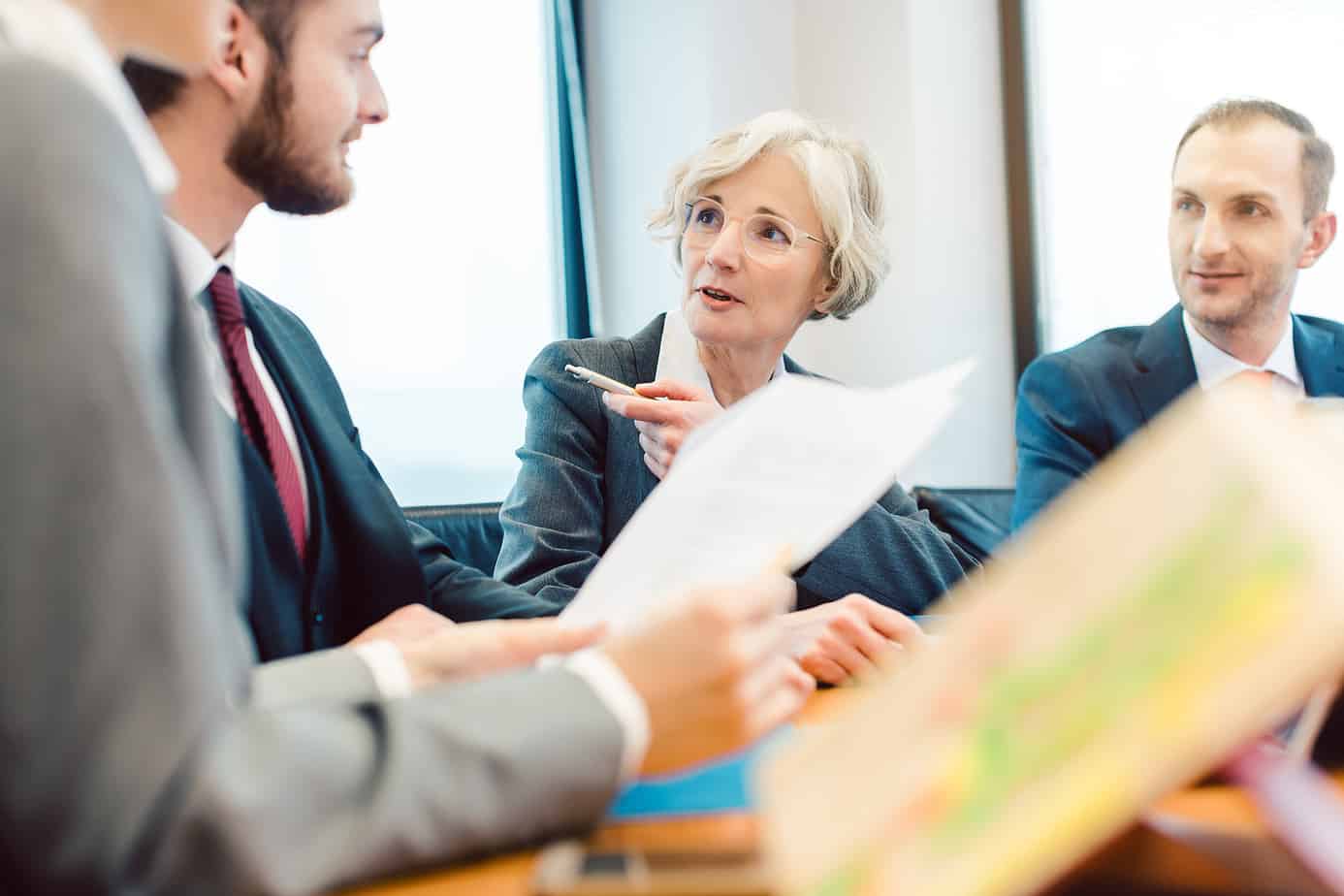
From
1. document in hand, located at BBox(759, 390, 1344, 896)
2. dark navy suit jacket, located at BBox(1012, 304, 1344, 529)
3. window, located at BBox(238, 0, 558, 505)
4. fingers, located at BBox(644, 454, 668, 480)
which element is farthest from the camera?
window, located at BBox(238, 0, 558, 505)

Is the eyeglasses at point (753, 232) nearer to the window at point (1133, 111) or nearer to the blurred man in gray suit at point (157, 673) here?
the blurred man in gray suit at point (157, 673)

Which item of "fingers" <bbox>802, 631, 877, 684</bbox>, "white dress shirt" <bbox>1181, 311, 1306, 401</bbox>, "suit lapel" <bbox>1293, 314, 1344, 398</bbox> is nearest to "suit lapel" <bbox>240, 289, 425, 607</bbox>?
"fingers" <bbox>802, 631, 877, 684</bbox>

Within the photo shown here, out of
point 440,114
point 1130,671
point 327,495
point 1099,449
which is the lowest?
point 1099,449

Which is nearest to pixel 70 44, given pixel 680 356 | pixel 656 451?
pixel 656 451

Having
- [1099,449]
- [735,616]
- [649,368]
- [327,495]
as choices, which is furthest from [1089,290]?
[735,616]

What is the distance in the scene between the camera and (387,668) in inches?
32.4

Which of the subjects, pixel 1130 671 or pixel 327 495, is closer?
pixel 1130 671

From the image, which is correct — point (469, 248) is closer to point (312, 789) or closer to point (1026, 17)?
point (1026, 17)

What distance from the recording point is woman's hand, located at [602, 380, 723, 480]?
1.76 meters

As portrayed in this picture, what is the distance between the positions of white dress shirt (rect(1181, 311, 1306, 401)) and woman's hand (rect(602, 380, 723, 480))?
1.22m

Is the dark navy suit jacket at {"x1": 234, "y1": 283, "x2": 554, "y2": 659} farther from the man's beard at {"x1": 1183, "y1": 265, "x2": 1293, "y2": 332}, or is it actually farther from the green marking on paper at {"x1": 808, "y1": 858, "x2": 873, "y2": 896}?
the man's beard at {"x1": 1183, "y1": 265, "x2": 1293, "y2": 332}

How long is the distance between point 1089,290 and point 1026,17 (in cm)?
92

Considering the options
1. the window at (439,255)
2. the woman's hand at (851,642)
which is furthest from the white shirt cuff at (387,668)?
the window at (439,255)

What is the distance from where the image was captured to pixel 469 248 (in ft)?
12.6
